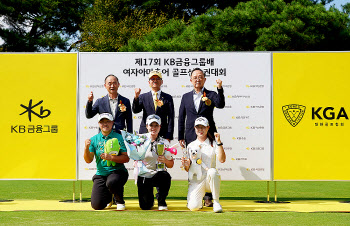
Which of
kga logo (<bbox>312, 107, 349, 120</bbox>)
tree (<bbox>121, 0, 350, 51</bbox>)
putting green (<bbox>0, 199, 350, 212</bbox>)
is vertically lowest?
putting green (<bbox>0, 199, 350, 212</bbox>)

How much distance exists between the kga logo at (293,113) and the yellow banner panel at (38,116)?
3.17 m

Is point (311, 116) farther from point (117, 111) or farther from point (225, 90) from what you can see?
point (117, 111)

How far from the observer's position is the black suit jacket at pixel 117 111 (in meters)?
8.50

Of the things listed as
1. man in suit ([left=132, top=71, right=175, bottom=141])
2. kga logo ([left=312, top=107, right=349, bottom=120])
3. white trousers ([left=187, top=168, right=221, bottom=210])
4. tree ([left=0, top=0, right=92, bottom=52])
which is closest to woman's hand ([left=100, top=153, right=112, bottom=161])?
man in suit ([left=132, top=71, right=175, bottom=141])

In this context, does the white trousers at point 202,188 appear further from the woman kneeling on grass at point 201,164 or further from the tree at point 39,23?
the tree at point 39,23

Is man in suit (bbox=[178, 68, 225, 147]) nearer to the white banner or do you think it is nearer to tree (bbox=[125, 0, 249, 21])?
the white banner

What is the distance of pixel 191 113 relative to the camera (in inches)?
336

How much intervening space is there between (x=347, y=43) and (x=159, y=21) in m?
7.90

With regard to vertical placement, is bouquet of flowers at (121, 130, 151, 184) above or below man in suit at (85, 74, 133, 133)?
below

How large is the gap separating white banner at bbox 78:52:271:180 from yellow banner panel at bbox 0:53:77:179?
0.61 ft

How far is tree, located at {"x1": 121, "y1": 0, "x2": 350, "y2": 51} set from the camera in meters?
19.0

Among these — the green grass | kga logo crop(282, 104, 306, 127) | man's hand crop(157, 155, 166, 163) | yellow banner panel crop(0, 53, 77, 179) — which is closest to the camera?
the green grass

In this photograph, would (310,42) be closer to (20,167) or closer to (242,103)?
(242,103)

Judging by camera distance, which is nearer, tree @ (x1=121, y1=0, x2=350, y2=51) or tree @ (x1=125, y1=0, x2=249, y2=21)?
tree @ (x1=121, y1=0, x2=350, y2=51)
